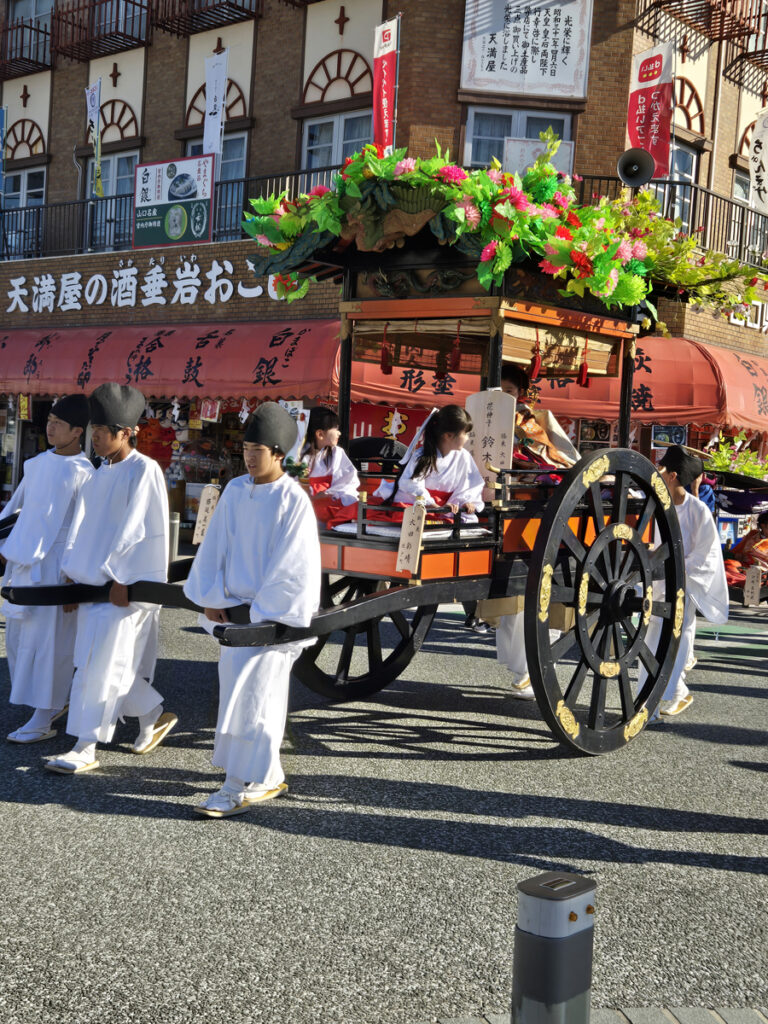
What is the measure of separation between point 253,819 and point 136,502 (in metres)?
1.66

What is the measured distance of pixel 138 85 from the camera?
18.8 m

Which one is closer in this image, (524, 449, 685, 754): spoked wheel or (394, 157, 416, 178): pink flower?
(524, 449, 685, 754): spoked wheel

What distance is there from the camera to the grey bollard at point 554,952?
1.88 metres

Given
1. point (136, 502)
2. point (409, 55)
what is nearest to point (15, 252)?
point (409, 55)

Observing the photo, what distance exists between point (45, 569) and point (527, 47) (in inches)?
476

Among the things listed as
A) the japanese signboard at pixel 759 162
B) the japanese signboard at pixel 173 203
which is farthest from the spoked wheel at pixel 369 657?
the japanese signboard at pixel 759 162

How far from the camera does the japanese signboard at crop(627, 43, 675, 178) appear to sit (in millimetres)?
14117

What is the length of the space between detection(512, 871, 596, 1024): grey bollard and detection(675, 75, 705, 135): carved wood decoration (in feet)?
53.0

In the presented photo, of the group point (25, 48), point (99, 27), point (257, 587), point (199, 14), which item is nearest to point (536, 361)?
point (257, 587)

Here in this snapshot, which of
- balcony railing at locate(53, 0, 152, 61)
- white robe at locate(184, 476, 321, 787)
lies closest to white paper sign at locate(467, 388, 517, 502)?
white robe at locate(184, 476, 321, 787)

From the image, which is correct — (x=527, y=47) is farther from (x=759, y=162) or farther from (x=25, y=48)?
(x=25, y=48)

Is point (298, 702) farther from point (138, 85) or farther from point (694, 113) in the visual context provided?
point (138, 85)

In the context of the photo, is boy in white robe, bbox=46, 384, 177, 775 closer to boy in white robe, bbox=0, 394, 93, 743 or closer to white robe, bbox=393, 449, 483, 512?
boy in white robe, bbox=0, 394, 93, 743

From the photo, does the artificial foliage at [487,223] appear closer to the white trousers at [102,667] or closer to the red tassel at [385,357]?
the red tassel at [385,357]
